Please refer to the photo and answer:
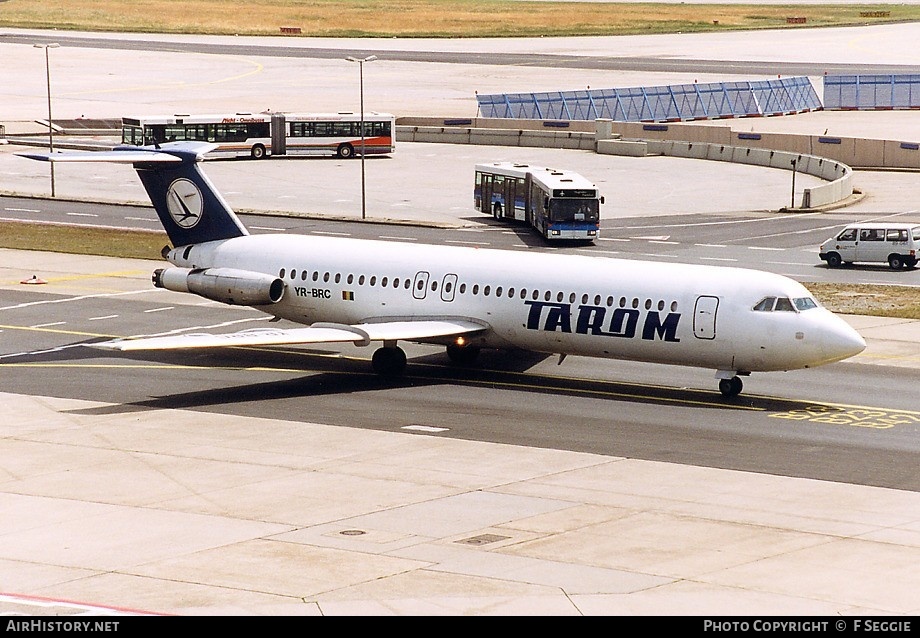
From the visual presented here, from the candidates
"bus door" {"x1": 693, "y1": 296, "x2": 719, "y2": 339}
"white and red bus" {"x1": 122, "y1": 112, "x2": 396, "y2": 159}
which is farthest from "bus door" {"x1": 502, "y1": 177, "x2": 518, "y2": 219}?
"bus door" {"x1": 693, "y1": 296, "x2": 719, "y2": 339}

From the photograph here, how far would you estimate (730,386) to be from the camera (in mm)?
42312

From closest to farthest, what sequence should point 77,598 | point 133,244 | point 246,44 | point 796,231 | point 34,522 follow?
point 77,598 → point 34,522 → point 133,244 → point 796,231 → point 246,44

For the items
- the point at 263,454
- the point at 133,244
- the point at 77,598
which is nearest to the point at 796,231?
the point at 133,244

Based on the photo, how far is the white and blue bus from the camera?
249 ft

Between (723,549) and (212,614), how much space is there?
9703mm

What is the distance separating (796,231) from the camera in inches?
3162

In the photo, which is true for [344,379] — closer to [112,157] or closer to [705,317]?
[112,157]

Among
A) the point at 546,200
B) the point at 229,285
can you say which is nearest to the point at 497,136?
the point at 546,200

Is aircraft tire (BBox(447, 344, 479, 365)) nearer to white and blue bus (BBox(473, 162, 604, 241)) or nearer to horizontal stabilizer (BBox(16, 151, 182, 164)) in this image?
horizontal stabilizer (BBox(16, 151, 182, 164))

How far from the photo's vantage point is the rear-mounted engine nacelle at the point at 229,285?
47.8m

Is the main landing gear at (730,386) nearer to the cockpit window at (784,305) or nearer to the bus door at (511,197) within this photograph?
the cockpit window at (784,305)

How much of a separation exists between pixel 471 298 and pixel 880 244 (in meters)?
31.5
